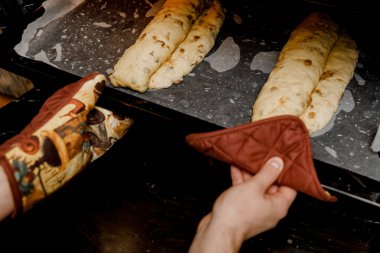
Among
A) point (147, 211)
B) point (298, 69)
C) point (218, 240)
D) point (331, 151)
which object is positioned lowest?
point (147, 211)

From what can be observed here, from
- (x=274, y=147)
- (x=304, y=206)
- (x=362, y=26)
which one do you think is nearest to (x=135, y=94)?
(x=274, y=147)

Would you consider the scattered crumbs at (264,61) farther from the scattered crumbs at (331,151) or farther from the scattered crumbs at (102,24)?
the scattered crumbs at (102,24)

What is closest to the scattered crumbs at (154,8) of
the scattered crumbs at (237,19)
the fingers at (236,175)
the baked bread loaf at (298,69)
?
the scattered crumbs at (237,19)

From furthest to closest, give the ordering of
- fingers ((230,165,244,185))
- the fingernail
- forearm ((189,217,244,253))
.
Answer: fingers ((230,165,244,185))
the fingernail
forearm ((189,217,244,253))

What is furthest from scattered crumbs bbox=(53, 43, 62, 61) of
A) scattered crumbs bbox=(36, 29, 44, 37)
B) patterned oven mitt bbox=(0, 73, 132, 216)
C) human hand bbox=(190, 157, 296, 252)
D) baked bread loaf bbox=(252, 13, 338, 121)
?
human hand bbox=(190, 157, 296, 252)

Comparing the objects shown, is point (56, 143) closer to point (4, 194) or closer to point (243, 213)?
point (4, 194)

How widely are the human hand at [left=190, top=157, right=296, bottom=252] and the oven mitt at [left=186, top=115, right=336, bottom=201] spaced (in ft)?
0.16

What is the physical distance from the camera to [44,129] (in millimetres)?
1376

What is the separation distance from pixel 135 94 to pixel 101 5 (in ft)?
2.58

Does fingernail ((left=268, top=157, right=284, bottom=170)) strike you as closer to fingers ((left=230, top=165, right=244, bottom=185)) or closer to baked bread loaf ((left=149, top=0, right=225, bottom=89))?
fingers ((left=230, top=165, right=244, bottom=185))

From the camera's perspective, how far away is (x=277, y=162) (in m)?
1.24

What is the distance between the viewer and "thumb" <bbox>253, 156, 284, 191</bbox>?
3.92ft

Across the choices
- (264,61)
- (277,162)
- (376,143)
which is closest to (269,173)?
(277,162)

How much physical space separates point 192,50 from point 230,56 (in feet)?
0.67
